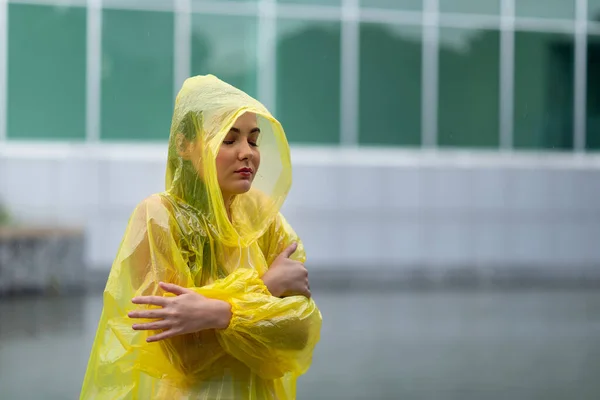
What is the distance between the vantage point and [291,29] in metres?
12.6

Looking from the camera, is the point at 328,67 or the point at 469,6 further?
the point at 469,6

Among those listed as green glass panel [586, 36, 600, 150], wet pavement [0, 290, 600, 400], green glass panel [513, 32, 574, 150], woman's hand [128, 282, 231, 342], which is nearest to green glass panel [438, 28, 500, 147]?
green glass panel [513, 32, 574, 150]

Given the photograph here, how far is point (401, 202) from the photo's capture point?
13.0 meters

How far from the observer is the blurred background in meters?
11.6

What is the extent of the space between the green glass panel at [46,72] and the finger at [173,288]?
10.4m

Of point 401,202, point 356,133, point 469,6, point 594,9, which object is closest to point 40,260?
point 356,133

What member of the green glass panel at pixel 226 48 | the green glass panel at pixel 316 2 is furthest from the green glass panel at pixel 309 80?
the green glass panel at pixel 226 48

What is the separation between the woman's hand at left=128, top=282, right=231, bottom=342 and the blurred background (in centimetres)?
800

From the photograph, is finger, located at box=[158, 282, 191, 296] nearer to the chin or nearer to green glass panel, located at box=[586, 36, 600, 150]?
the chin

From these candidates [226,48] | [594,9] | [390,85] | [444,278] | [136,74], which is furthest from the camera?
[594,9]

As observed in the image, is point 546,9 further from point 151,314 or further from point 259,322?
point 151,314

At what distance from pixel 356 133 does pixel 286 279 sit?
10936 millimetres

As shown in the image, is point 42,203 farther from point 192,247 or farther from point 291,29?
point 192,247

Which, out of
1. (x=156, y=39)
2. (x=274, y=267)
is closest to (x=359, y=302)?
(x=156, y=39)
